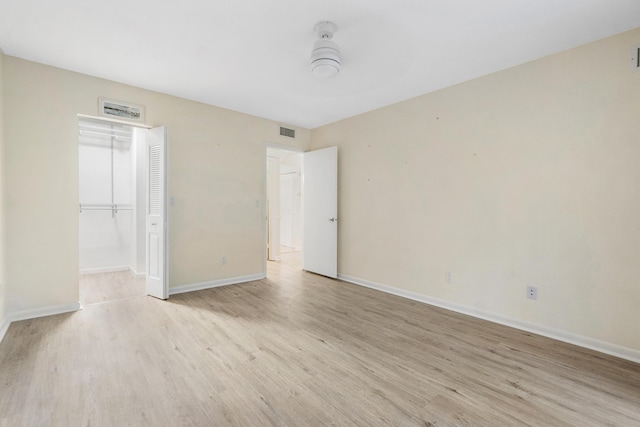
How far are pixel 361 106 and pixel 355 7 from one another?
208 cm

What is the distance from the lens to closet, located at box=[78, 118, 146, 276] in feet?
16.3

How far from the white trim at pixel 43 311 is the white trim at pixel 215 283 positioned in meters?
1.01

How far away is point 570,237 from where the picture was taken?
2605mm

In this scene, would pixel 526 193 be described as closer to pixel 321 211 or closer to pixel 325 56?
pixel 325 56

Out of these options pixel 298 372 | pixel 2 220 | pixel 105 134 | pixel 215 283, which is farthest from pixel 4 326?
pixel 105 134

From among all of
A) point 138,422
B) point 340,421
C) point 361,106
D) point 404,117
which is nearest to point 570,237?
point 404,117

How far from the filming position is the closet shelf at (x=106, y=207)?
5.00 metres

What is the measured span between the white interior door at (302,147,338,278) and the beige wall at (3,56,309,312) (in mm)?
1231

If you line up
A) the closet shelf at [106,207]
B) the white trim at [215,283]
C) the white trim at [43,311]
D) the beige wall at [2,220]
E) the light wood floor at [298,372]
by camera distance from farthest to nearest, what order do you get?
the closet shelf at [106,207], the white trim at [215,283], the white trim at [43,311], the beige wall at [2,220], the light wood floor at [298,372]

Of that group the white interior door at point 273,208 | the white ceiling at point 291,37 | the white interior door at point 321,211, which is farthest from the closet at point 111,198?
the white interior door at point 321,211

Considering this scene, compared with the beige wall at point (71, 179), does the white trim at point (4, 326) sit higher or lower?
lower

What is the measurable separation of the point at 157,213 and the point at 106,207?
7.41 feet

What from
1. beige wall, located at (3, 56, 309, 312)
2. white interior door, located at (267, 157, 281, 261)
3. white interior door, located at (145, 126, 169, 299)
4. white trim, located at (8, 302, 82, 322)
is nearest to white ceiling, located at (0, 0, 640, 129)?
beige wall, located at (3, 56, 309, 312)

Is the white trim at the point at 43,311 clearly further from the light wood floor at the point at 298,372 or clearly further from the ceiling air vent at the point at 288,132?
the ceiling air vent at the point at 288,132
